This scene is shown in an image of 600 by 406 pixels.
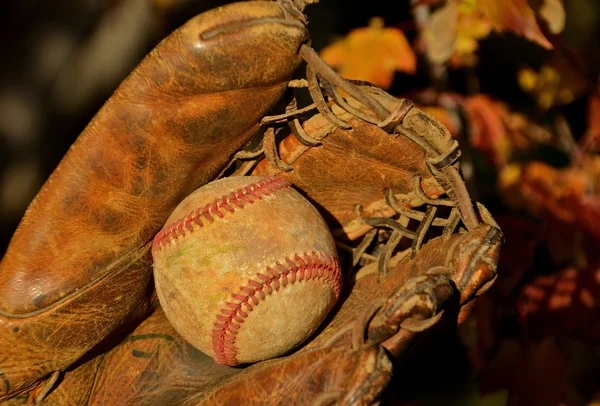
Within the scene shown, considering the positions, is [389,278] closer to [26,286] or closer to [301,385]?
[301,385]

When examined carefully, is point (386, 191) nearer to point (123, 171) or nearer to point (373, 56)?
point (123, 171)

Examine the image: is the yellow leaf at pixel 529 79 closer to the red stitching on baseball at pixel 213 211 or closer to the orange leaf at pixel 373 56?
the orange leaf at pixel 373 56

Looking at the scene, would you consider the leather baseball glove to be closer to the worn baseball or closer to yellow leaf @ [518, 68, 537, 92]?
the worn baseball

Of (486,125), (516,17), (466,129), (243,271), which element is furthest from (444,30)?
Result: (466,129)

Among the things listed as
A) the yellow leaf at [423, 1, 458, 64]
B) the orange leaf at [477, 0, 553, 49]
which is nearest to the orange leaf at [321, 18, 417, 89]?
the yellow leaf at [423, 1, 458, 64]

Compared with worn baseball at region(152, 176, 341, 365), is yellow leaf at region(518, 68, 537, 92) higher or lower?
lower

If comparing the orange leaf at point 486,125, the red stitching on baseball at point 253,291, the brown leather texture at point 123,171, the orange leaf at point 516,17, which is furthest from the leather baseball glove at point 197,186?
the orange leaf at point 486,125

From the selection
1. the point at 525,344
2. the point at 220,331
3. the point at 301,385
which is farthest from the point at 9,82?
the point at 525,344
